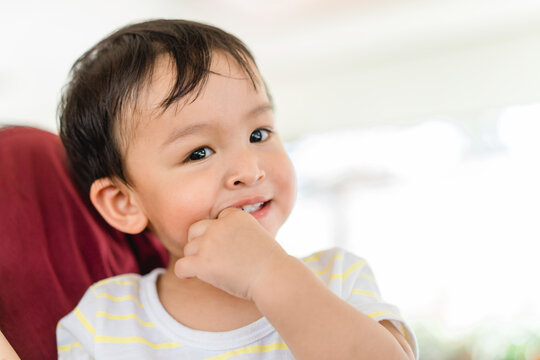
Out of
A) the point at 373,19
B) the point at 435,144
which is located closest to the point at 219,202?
the point at 373,19

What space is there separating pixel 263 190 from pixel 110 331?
0.32m

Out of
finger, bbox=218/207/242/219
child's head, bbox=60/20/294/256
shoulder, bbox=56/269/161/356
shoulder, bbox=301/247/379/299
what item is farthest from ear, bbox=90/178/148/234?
shoulder, bbox=301/247/379/299

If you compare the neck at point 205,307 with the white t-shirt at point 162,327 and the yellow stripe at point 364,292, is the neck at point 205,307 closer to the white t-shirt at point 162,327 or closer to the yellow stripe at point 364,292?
the white t-shirt at point 162,327

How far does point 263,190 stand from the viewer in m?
0.82

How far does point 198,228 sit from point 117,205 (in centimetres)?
24

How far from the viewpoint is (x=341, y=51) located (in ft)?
18.8

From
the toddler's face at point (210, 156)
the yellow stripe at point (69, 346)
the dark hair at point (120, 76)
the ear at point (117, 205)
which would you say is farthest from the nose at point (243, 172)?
the yellow stripe at point (69, 346)

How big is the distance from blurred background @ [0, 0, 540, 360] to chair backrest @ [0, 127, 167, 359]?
363 cm

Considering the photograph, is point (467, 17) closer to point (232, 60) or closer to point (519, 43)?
point (519, 43)

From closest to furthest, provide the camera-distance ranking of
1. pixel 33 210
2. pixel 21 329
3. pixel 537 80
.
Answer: pixel 21 329 < pixel 33 210 < pixel 537 80

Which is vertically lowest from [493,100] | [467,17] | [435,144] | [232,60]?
[435,144]

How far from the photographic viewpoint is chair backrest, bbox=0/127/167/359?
34.1 inches

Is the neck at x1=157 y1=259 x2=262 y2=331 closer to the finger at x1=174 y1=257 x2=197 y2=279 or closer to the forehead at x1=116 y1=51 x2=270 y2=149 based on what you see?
the finger at x1=174 y1=257 x2=197 y2=279

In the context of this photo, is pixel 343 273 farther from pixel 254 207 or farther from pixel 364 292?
pixel 254 207
